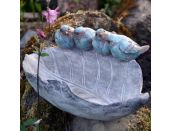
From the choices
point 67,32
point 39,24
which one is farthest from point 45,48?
point 39,24

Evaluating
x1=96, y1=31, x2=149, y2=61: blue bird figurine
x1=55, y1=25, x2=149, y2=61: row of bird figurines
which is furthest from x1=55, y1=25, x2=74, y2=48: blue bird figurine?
x1=96, y1=31, x2=149, y2=61: blue bird figurine

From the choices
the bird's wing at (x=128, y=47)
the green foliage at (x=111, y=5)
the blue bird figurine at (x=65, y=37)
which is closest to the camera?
the bird's wing at (x=128, y=47)

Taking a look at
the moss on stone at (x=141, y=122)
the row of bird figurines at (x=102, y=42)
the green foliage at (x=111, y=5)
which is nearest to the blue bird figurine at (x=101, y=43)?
the row of bird figurines at (x=102, y=42)

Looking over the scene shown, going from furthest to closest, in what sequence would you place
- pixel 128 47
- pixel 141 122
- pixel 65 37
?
pixel 141 122 < pixel 65 37 < pixel 128 47

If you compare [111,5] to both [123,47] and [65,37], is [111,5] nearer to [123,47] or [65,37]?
[65,37]

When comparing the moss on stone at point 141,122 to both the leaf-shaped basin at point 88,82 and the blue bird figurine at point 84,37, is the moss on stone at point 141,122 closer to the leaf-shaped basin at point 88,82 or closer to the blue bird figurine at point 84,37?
the leaf-shaped basin at point 88,82

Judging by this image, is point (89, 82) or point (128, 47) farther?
point (89, 82)

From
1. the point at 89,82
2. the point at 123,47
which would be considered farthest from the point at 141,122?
the point at 123,47
